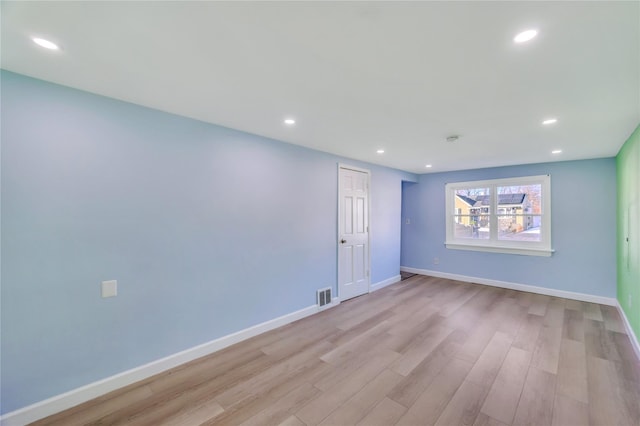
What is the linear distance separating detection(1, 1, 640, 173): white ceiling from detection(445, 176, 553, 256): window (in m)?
2.23

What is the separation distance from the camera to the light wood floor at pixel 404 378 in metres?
1.94

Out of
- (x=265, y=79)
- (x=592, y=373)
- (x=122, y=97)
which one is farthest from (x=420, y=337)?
(x=122, y=97)

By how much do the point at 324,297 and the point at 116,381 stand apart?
2.53 metres

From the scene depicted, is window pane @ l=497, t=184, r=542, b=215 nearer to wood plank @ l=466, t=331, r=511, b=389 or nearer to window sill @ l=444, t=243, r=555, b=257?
window sill @ l=444, t=243, r=555, b=257

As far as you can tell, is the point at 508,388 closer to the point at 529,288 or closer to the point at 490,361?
the point at 490,361

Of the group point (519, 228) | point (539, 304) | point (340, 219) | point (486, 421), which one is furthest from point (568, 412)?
point (519, 228)

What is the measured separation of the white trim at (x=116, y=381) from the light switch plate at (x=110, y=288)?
2.23 ft

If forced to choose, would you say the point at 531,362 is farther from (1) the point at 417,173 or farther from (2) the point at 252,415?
(1) the point at 417,173

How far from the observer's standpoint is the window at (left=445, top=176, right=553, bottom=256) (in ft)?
15.9

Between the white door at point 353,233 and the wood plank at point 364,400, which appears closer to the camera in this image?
the wood plank at point 364,400

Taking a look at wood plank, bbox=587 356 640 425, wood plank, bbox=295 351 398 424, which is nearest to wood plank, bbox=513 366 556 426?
wood plank, bbox=587 356 640 425

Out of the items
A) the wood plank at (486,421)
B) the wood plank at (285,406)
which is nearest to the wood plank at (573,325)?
the wood plank at (486,421)

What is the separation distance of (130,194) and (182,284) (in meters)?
0.96

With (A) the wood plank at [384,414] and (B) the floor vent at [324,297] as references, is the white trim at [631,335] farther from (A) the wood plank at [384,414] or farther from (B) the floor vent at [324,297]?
(B) the floor vent at [324,297]
